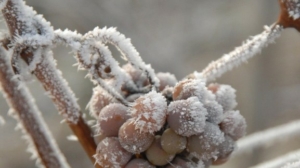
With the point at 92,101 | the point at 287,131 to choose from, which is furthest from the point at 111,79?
the point at 287,131

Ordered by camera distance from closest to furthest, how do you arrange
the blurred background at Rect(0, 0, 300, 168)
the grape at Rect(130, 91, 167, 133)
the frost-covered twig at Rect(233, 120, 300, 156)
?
the grape at Rect(130, 91, 167, 133) < the frost-covered twig at Rect(233, 120, 300, 156) < the blurred background at Rect(0, 0, 300, 168)

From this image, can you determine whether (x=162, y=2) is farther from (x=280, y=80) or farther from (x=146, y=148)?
(x=146, y=148)

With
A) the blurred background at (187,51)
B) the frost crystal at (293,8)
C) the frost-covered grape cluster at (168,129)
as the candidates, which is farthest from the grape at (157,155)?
the blurred background at (187,51)

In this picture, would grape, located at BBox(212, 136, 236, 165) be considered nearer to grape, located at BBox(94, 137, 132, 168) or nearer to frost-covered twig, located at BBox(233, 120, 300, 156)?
grape, located at BBox(94, 137, 132, 168)

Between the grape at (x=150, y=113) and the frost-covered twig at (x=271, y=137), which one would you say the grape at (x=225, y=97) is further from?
the frost-covered twig at (x=271, y=137)

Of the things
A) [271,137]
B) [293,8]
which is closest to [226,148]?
[293,8]

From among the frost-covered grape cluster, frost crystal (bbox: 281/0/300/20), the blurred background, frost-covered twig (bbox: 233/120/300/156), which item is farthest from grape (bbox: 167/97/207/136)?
the blurred background
